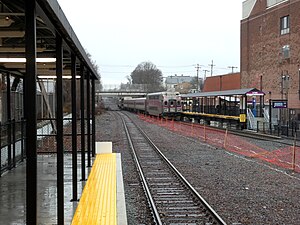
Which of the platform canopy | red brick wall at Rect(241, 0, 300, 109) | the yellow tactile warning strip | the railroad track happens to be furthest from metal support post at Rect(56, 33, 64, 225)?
red brick wall at Rect(241, 0, 300, 109)

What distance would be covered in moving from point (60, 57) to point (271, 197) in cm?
685

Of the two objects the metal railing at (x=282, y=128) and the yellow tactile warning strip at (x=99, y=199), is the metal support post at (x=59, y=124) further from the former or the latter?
the metal railing at (x=282, y=128)

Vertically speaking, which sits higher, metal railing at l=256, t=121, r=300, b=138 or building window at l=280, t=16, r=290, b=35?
building window at l=280, t=16, r=290, b=35

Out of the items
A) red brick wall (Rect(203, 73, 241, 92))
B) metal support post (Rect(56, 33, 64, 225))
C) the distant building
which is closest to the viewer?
metal support post (Rect(56, 33, 64, 225))

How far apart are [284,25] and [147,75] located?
96841 millimetres

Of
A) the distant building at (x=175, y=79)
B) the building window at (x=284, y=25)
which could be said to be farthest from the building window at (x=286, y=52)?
the distant building at (x=175, y=79)

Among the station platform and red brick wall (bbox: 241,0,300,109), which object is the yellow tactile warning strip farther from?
red brick wall (bbox: 241,0,300,109)

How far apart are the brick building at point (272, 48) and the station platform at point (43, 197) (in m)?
31.6

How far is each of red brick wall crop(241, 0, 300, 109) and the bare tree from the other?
74.0 meters

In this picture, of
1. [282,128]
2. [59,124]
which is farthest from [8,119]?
[282,128]

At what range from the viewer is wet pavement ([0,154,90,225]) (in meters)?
7.56

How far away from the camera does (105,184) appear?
10.6m

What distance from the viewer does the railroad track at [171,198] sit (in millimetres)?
8641

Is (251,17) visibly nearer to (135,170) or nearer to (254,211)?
(135,170)
